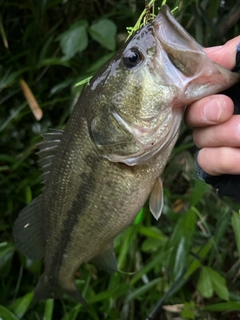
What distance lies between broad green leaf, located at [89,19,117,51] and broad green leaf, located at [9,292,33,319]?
944 millimetres

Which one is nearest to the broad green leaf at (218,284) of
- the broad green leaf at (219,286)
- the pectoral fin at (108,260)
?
the broad green leaf at (219,286)

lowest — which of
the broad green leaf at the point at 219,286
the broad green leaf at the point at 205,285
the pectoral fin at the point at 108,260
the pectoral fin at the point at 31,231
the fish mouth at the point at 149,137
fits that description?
the broad green leaf at the point at 219,286

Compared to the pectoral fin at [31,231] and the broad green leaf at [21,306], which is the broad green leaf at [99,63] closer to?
the pectoral fin at [31,231]

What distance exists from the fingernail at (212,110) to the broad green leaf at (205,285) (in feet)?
2.55

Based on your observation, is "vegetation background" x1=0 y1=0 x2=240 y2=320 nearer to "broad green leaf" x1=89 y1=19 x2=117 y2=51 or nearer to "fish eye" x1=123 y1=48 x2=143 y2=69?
"broad green leaf" x1=89 y1=19 x2=117 y2=51

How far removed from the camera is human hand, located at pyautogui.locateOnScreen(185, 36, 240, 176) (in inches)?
29.9

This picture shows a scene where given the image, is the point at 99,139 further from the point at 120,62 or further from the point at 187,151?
the point at 187,151

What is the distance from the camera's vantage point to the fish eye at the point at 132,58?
80 cm

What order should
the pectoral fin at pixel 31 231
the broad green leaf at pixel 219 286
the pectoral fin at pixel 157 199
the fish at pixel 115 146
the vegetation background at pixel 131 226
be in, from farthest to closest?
the vegetation background at pixel 131 226 → the broad green leaf at pixel 219 286 → the pectoral fin at pixel 31 231 → the pectoral fin at pixel 157 199 → the fish at pixel 115 146

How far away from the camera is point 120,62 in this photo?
838 mm

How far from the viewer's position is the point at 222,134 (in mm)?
809

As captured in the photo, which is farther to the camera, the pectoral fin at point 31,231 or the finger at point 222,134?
the pectoral fin at point 31,231

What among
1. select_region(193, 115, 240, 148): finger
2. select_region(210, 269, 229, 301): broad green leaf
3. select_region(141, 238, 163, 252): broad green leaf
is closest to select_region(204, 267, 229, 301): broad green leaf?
select_region(210, 269, 229, 301): broad green leaf

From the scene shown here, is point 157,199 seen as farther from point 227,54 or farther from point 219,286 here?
point 219,286
